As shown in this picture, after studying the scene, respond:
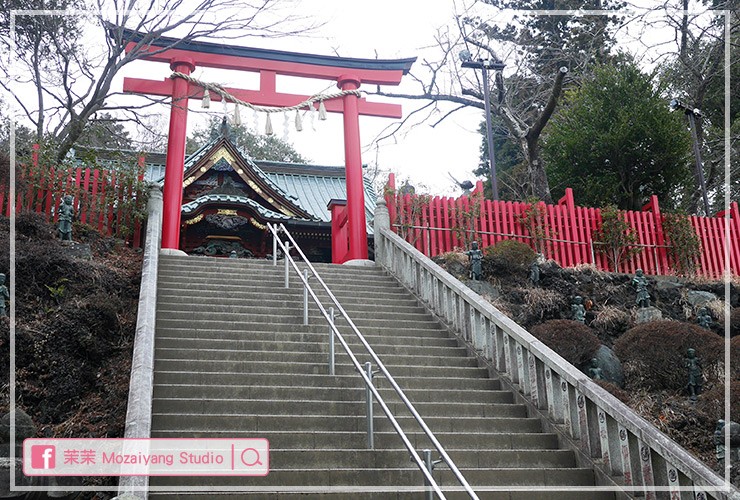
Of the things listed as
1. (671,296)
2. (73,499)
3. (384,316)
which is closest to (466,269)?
(384,316)

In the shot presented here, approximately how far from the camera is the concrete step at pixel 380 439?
5.85 meters

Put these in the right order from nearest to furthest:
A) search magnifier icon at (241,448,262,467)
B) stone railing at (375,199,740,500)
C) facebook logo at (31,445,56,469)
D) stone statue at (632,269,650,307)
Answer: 1. stone railing at (375,199,740,500)
2. facebook logo at (31,445,56,469)
3. search magnifier icon at (241,448,262,467)
4. stone statue at (632,269,650,307)

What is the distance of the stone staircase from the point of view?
5605 mm

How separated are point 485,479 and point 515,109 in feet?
64.4

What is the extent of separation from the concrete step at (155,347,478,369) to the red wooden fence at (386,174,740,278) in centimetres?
537

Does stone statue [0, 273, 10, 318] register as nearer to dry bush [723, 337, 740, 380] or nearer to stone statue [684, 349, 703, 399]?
stone statue [684, 349, 703, 399]

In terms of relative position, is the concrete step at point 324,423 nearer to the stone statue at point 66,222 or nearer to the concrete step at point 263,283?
the concrete step at point 263,283

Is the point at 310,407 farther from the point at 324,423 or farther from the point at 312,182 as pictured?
the point at 312,182

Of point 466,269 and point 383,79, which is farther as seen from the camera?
point 383,79

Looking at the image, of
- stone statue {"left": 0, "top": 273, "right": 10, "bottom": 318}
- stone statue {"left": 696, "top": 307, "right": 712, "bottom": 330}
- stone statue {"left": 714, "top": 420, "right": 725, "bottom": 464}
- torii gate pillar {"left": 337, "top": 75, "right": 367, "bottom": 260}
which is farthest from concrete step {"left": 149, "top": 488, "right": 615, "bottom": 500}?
torii gate pillar {"left": 337, "top": 75, "right": 367, "bottom": 260}

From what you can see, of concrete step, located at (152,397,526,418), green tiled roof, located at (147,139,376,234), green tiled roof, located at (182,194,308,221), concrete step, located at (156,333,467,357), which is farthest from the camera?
green tiled roof, located at (147,139,376,234)

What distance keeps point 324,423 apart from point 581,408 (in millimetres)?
2460

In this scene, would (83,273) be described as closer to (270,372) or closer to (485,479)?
(270,372)

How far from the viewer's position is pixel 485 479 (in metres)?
5.75
